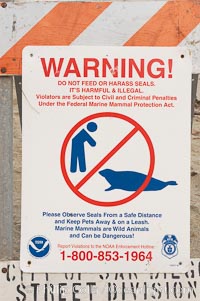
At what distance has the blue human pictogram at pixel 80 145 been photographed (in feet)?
11.3

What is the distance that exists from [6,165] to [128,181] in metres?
0.56

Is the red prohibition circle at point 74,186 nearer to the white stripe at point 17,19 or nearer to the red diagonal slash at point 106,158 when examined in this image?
the red diagonal slash at point 106,158

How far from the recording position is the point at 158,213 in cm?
348

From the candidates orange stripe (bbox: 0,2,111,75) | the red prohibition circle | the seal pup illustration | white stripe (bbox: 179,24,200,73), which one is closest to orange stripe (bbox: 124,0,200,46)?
white stripe (bbox: 179,24,200,73)

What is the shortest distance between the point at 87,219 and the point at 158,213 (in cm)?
32

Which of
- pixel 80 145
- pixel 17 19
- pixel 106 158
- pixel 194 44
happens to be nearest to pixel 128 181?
pixel 106 158

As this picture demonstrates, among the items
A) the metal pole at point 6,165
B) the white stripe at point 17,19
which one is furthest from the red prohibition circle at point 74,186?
the white stripe at point 17,19

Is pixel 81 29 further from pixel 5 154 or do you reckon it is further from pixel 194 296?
pixel 194 296

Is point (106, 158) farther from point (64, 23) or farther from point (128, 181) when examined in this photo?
point (64, 23)

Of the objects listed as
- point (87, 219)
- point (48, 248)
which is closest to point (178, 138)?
point (87, 219)

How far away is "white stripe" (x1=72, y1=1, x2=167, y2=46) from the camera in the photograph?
3443 mm

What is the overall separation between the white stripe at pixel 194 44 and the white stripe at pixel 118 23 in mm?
185

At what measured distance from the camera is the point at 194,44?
3.47m

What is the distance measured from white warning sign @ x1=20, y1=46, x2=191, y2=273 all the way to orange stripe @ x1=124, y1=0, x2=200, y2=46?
0.05m
